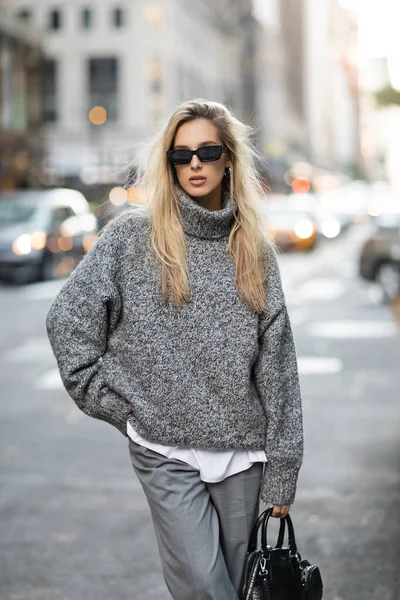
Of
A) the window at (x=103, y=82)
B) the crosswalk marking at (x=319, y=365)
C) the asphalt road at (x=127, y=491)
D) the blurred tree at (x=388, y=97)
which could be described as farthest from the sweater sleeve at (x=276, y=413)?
the window at (x=103, y=82)

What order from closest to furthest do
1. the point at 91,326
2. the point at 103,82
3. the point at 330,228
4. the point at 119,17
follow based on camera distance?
1. the point at 91,326
2. the point at 330,228
3. the point at 119,17
4. the point at 103,82

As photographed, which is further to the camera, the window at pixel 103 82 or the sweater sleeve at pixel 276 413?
the window at pixel 103 82

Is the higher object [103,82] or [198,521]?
[198,521]

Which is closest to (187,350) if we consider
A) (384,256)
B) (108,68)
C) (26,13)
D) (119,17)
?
(384,256)

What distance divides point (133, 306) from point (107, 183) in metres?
55.0

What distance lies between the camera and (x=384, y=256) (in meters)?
20.7

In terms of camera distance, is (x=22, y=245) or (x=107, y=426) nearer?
(x=107, y=426)

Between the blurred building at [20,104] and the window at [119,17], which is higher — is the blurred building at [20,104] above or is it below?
below

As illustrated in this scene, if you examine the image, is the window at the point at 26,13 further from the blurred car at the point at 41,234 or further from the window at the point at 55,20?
the blurred car at the point at 41,234

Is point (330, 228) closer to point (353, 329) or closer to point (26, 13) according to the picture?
point (353, 329)

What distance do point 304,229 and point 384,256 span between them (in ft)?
46.9

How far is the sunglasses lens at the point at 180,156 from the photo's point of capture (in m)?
3.39

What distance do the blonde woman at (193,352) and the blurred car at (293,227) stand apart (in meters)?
30.7

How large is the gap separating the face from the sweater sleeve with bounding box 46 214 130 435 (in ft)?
0.79
